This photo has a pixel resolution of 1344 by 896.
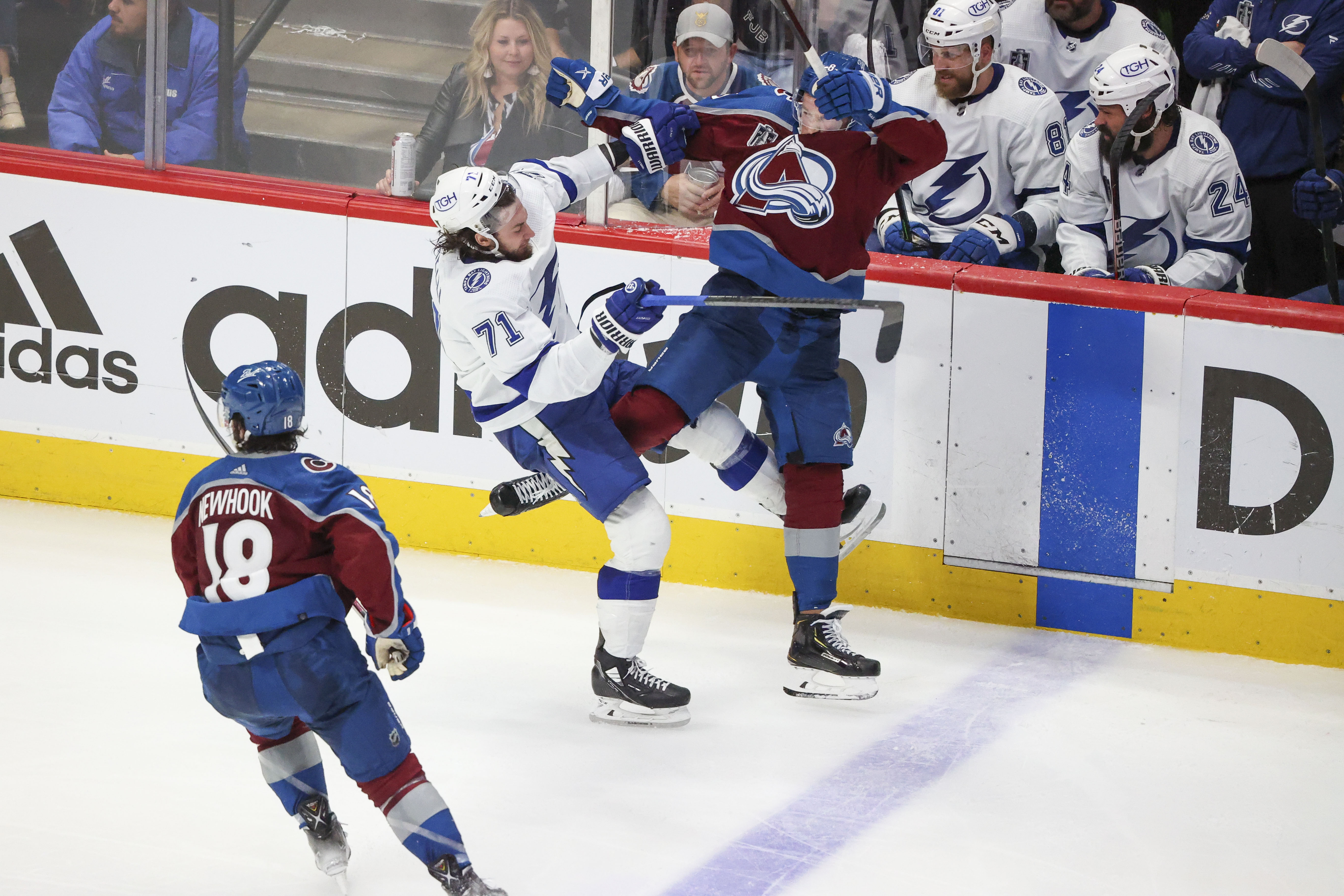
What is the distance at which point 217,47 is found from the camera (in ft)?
17.2

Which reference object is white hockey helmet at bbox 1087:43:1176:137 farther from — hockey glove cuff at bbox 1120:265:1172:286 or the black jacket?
the black jacket

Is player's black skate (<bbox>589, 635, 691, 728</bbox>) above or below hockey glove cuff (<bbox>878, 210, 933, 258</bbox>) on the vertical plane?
below

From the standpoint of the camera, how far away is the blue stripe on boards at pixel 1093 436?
14.2ft

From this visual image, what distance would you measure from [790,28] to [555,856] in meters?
2.75

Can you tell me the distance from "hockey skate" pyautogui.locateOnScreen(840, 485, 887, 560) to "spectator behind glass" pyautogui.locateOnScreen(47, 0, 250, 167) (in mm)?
2366

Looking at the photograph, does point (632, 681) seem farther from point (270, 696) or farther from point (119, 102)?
point (119, 102)

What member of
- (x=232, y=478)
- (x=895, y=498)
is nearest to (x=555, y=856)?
(x=232, y=478)

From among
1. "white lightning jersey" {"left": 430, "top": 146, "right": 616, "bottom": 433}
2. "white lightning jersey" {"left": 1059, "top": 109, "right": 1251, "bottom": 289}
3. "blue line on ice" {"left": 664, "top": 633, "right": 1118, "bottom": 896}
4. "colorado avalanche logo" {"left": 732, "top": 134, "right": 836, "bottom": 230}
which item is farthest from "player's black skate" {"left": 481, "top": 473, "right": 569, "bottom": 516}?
"white lightning jersey" {"left": 1059, "top": 109, "right": 1251, "bottom": 289}

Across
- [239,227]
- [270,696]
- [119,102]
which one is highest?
[119,102]

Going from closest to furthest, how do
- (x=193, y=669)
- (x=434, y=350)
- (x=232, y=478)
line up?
(x=232, y=478) → (x=193, y=669) → (x=434, y=350)

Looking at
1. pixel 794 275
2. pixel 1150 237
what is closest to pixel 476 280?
pixel 794 275

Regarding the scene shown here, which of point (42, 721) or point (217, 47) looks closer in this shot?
point (42, 721)

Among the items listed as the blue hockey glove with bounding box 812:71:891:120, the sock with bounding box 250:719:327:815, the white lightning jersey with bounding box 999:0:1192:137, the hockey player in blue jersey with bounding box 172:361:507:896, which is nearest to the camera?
the hockey player in blue jersey with bounding box 172:361:507:896

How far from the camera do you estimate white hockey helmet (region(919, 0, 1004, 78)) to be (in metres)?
4.75
